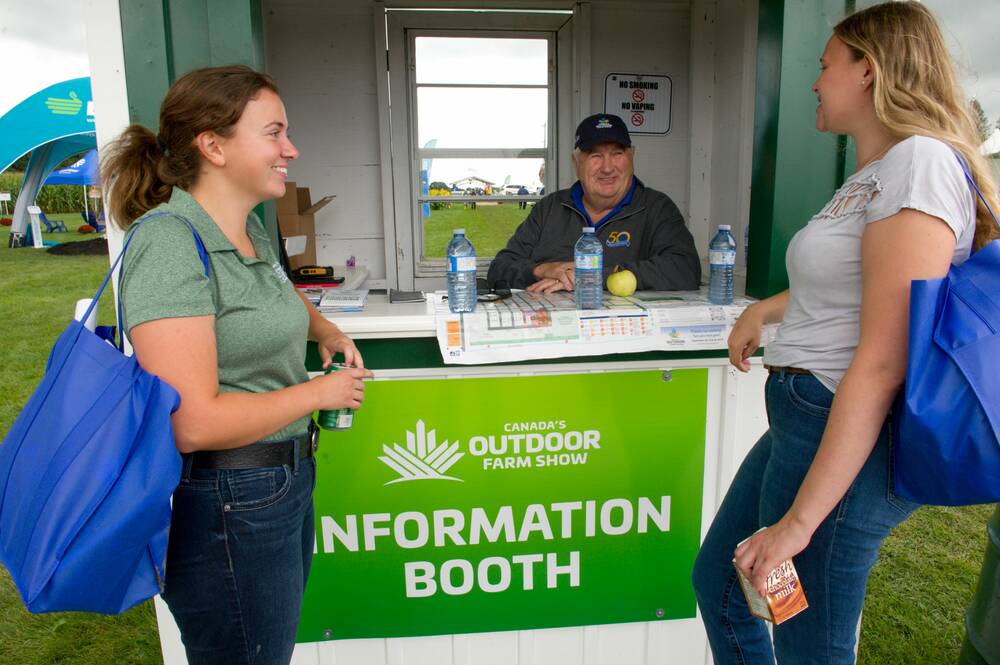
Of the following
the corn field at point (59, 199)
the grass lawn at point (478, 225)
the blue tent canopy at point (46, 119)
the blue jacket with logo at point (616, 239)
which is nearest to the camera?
the blue jacket with logo at point (616, 239)

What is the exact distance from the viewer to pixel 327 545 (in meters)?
1.95

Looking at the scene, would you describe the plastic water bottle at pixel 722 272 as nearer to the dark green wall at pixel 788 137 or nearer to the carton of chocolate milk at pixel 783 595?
the dark green wall at pixel 788 137

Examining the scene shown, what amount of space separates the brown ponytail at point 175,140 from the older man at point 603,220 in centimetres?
151

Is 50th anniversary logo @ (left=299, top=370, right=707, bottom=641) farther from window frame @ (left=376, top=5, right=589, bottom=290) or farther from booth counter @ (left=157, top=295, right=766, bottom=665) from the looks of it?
window frame @ (left=376, top=5, right=589, bottom=290)

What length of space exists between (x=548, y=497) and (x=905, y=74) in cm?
133

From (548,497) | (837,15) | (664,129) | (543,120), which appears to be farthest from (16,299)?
(837,15)

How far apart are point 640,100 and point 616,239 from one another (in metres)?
Result: 1.16

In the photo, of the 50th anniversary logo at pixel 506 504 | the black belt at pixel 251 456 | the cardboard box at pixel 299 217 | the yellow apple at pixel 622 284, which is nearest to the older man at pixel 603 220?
the yellow apple at pixel 622 284

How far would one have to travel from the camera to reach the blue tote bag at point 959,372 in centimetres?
97

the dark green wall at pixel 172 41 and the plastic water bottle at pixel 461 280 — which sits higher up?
the dark green wall at pixel 172 41

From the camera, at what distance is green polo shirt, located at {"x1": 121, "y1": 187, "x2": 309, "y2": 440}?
1.04 m

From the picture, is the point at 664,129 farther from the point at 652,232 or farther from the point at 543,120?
the point at 652,232

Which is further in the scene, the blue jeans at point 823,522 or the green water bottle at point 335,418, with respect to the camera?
the green water bottle at point 335,418

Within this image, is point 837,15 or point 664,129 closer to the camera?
point 837,15
